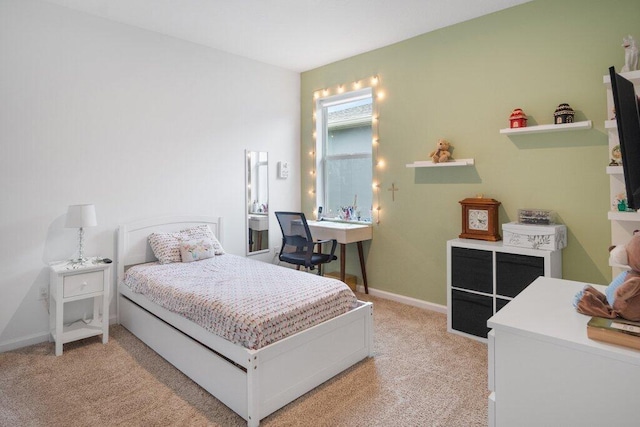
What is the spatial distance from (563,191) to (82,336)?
3.89 m

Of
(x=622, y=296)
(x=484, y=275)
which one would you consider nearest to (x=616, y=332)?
(x=622, y=296)

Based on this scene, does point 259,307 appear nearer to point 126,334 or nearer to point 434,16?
point 126,334

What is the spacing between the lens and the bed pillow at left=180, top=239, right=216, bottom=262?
3414 millimetres

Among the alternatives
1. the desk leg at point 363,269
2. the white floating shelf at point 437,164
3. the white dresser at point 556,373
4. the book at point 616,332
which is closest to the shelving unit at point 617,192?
the white floating shelf at point 437,164

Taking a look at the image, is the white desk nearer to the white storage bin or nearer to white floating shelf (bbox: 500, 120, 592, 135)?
the white storage bin

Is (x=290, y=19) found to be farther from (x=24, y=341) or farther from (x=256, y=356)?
(x=24, y=341)

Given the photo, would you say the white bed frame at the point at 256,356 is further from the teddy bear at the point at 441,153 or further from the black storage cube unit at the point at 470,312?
the teddy bear at the point at 441,153

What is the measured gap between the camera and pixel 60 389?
228 cm

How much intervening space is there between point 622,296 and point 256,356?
5.10ft

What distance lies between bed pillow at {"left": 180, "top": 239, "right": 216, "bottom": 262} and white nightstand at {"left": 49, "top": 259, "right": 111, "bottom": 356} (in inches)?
25.5

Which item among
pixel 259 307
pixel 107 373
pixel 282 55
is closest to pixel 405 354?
pixel 259 307

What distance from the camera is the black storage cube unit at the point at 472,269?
9.64 feet

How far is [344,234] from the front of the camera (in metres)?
3.90

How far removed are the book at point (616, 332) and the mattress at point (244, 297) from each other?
4.82ft
